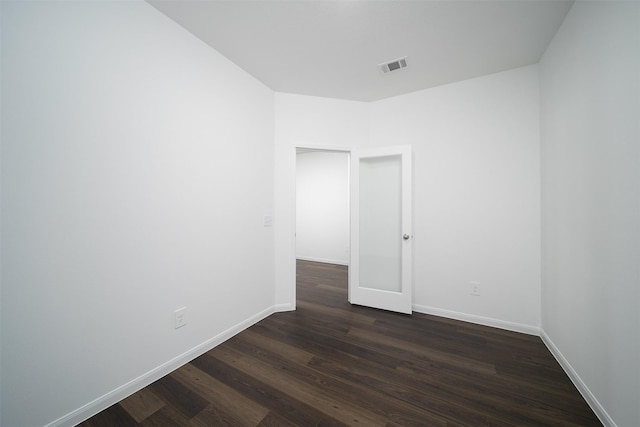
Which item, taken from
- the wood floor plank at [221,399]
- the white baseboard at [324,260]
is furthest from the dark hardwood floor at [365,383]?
the white baseboard at [324,260]

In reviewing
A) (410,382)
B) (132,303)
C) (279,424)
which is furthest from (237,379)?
(410,382)

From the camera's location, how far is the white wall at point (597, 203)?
1.12 m

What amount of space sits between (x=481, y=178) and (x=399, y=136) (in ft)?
3.48

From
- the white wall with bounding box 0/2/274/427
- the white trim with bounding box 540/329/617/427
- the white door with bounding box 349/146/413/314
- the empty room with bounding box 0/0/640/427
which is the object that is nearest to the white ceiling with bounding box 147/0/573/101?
the empty room with bounding box 0/0/640/427

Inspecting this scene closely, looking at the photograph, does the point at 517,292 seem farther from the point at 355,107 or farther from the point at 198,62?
the point at 198,62

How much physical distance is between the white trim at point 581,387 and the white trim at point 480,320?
19cm

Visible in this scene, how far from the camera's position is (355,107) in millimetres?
3033

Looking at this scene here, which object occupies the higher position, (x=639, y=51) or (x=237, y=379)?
(x=639, y=51)

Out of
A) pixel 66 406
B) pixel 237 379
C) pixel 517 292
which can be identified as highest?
pixel 517 292

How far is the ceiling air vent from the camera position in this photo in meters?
2.21

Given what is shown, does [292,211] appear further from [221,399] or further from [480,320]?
[480,320]

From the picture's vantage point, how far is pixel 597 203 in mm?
1376

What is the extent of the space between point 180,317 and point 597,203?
300cm

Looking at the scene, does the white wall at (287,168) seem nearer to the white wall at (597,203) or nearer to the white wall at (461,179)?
the white wall at (461,179)
